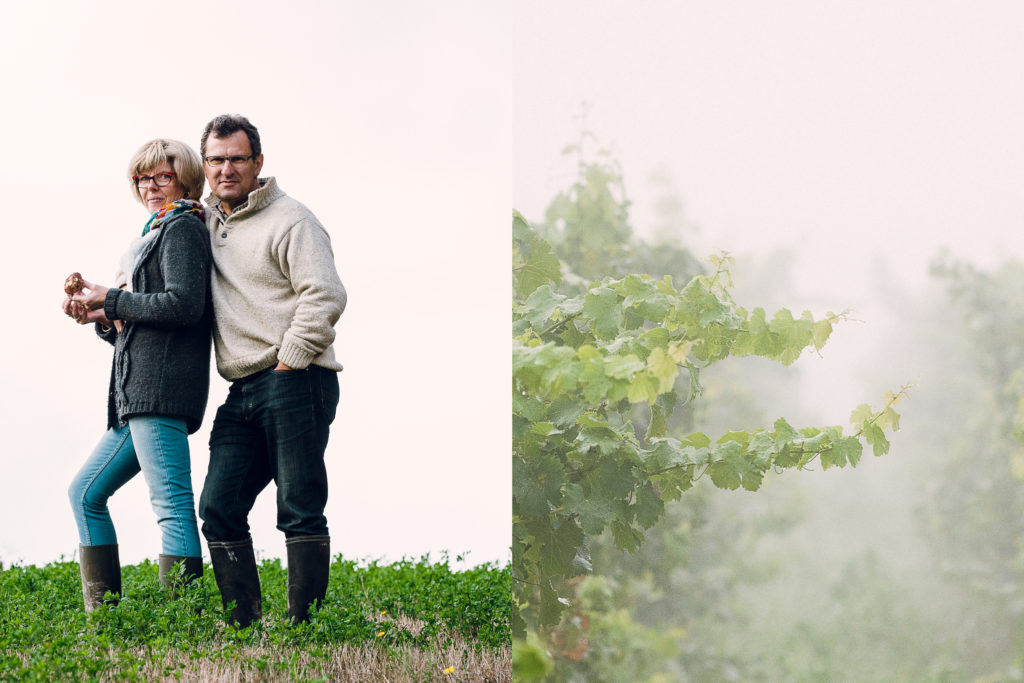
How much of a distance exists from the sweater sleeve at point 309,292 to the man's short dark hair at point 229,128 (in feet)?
1.14

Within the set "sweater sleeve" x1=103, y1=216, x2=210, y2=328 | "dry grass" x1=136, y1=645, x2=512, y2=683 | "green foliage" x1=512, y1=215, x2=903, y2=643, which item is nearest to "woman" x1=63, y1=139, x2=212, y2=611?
"sweater sleeve" x1=103, y1=216, x2=210, y2=328

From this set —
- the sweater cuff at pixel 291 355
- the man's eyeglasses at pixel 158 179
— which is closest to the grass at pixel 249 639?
the sweater cuff at pixel 291 355

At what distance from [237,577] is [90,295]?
102cm

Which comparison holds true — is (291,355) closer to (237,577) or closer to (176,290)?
(176,290)

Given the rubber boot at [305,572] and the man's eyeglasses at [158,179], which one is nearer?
the rubber boot at [305,572]

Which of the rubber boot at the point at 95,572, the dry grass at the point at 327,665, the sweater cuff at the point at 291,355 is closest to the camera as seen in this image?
the dry grass at the point at 327,665

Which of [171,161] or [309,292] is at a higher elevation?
[171,161]

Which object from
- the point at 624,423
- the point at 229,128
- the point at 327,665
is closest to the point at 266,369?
the point at 229,128

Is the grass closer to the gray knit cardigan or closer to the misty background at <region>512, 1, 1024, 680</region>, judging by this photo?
the gray knit cardigan

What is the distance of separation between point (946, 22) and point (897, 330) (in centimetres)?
70

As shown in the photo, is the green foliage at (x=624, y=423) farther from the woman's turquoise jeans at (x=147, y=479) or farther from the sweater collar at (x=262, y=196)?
the woman's turquoise jeans at (x=147, y=479)

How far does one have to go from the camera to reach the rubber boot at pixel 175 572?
2.96 m

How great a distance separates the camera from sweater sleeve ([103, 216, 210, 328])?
2881 millimetres

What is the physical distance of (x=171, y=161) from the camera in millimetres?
3178
